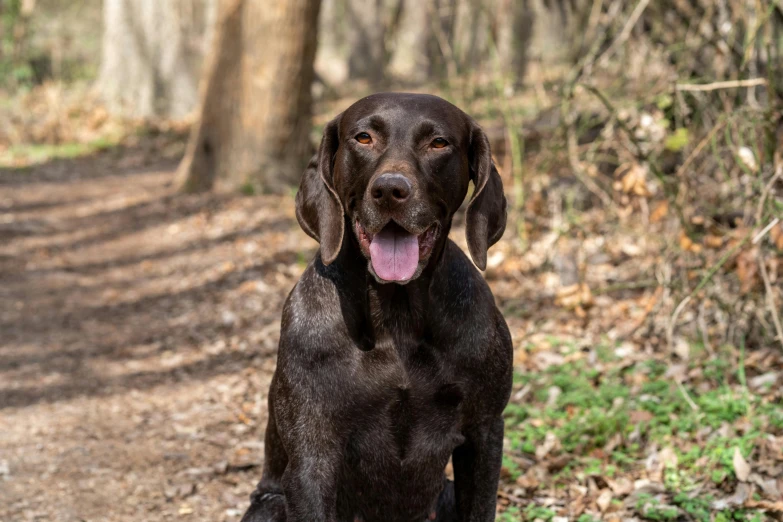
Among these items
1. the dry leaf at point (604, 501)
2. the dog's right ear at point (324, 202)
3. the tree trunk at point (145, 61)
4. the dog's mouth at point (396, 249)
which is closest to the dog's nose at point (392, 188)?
the dog's mouth at point (396, 249)

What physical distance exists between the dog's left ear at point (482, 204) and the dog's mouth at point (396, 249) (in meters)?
0.20

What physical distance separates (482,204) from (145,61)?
1645 cm

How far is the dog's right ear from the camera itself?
3303 mm

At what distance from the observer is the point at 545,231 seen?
352 inches

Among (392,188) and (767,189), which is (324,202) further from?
(767,189)

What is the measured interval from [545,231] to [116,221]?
18.6 ft

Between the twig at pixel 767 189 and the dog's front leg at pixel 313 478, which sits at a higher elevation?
the twig at pixel 767 189

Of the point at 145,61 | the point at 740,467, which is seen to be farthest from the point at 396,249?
the point at 145,61

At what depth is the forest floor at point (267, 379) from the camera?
15.7 ft

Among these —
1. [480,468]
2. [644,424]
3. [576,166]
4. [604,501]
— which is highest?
[576,166]

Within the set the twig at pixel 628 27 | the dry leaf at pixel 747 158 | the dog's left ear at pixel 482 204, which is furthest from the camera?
the twig at pixel 628 27

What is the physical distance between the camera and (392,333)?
3.34 metres

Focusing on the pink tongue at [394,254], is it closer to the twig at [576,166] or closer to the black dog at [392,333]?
the black dog at [392,333]

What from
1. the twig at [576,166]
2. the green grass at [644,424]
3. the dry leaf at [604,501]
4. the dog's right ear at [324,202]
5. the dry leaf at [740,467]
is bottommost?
the dry leaf at [604,501]
